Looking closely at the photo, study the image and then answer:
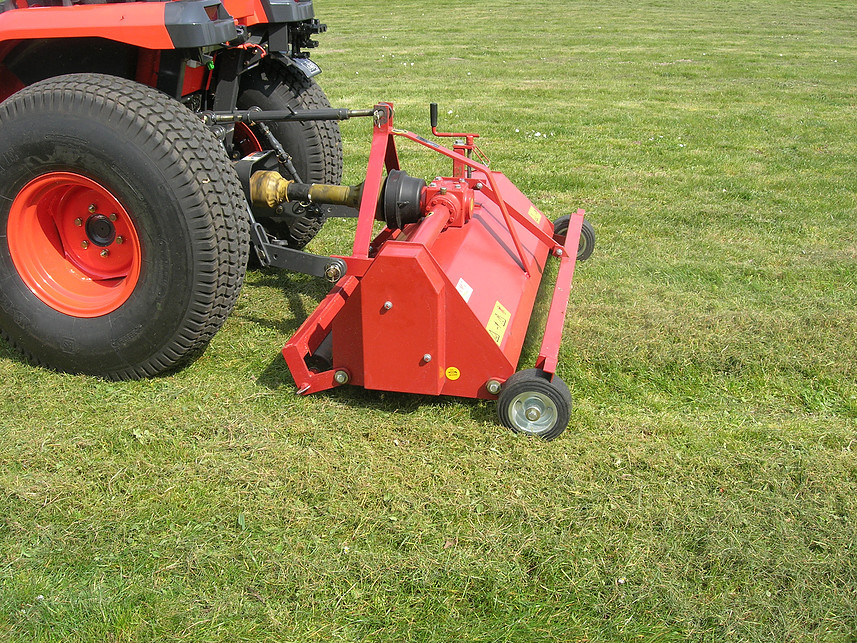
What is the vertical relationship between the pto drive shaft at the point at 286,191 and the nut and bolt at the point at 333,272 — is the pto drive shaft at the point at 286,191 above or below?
above

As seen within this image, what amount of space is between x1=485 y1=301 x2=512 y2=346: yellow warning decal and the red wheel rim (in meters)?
1.46

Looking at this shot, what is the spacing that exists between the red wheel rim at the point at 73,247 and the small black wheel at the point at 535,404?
63.3 inches

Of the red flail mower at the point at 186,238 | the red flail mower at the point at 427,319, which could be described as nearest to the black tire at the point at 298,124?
the red flail mower at the point at 186,238

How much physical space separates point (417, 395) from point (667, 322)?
4.65 ft

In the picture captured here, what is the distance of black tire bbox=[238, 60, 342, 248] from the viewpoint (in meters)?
4.22

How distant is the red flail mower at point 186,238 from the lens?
2.96m

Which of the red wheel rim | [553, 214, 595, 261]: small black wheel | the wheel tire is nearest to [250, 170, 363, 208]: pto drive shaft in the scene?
the wheel tire

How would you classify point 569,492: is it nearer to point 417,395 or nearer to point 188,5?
point 417,395

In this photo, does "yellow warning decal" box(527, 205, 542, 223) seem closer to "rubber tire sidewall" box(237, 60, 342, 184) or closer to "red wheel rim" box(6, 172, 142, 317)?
"rubber tire sidewall" box(237, 60, 342, 184)

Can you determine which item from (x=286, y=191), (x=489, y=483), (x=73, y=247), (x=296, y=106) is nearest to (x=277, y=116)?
(x=286, y=191)

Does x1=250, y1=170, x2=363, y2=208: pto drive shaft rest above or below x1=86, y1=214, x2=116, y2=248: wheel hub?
above

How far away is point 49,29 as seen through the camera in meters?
3.10

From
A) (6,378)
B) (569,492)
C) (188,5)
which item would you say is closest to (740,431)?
(569,492)

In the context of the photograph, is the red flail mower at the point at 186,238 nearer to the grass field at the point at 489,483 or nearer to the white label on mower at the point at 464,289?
the white label on mower at the point at 464,289
